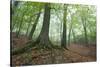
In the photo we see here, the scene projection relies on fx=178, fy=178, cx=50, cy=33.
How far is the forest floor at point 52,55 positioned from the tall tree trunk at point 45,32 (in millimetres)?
83

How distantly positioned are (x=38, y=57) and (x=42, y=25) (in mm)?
379

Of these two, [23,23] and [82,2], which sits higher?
[82,2]

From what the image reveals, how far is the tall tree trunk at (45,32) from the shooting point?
6.88ft

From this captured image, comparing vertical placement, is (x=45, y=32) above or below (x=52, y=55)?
above

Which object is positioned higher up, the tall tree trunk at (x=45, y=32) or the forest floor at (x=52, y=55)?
the tall tree trunk at (x=45, y=32)

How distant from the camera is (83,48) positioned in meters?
2.24

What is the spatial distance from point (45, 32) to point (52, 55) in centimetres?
29

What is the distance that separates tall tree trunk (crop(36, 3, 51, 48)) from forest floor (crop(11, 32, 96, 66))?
0.27ft

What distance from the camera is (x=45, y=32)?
211 centimetres

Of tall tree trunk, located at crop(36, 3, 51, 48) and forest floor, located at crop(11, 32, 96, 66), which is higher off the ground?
tall tree trunk, located at crop(36, 3, 51, 48)

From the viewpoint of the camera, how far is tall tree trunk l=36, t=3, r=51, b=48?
6.88 feet

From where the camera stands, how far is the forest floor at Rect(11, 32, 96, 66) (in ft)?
6.66
